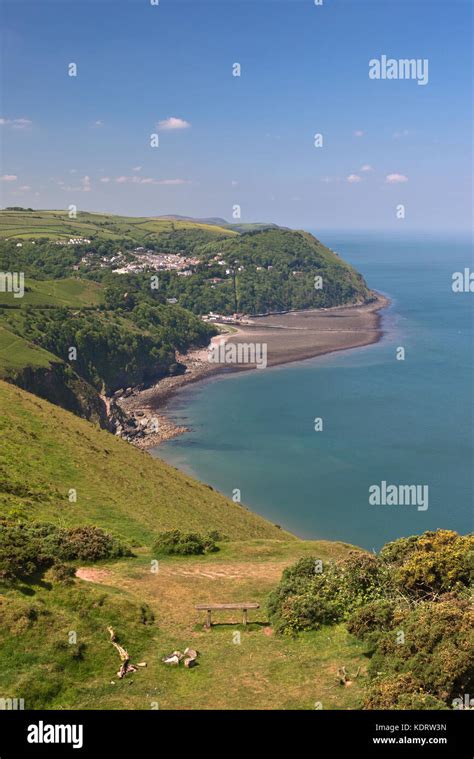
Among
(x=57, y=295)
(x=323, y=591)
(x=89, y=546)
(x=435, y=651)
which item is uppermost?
(x=57, y=295)

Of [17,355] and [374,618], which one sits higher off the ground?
[17,355]

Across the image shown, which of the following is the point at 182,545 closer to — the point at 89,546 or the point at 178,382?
the point at 89,546

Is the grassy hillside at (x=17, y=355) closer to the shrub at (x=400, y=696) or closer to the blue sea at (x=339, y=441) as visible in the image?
the blue sea at (x=339, y=441)

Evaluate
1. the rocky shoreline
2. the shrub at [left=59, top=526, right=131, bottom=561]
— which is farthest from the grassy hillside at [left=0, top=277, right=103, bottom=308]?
the shrub at [left=59, top=526, right=131, bottom=561]

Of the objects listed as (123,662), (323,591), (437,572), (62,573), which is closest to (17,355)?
(62,573)

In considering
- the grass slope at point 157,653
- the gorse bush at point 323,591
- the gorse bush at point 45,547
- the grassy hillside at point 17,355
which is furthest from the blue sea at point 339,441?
the grass slope at point 157,653

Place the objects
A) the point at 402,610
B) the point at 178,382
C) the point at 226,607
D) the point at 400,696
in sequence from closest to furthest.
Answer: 1. the point at 400,696
2. the point at 402,610
3. the point at 226,607
4. the point at 178,382

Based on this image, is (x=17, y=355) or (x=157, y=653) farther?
(x=17, y=355)
